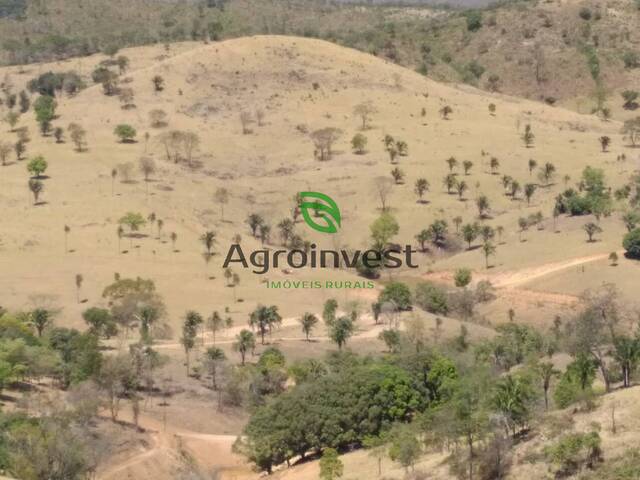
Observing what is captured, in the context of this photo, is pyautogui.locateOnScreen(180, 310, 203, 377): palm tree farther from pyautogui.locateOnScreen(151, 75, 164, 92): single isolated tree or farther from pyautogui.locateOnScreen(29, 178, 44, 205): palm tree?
pyautogui.locateOnScreen(151, 75, 164, 92): single isolated tree

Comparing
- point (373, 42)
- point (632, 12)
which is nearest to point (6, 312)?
point (373, 42)

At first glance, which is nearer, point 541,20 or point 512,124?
point 512,124

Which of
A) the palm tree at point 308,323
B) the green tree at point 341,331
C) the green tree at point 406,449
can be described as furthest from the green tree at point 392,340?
the green tree at point 406,449

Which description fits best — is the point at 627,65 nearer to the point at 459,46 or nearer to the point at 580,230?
the point at 459,46

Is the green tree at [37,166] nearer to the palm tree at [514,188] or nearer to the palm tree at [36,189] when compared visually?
the palm tree at [36,189]

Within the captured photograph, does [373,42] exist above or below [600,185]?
above

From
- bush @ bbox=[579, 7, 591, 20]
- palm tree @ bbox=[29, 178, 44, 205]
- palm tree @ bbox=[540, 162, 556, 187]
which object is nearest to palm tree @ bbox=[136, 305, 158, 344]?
palm tree @ bbox=[29, 178, 44, 205]
